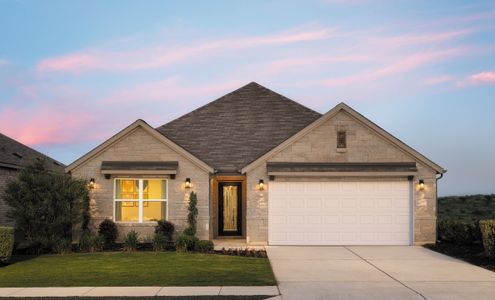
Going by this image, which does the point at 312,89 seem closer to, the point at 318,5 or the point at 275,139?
the point at 275,139

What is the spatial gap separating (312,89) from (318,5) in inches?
376

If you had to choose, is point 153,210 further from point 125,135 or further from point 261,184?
point 261,184

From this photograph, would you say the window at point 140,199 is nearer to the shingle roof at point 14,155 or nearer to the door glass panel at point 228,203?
Result: the shingle roof at point 14,155

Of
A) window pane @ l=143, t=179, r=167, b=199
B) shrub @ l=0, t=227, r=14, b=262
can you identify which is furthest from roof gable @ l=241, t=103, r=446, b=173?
shrub @ l=0, t=227, r=14, b=262

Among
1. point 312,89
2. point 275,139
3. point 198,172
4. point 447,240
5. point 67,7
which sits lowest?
point 447,240

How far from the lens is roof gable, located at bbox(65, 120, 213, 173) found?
20.1 metres

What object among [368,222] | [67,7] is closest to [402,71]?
[368,222]

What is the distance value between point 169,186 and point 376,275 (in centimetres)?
968

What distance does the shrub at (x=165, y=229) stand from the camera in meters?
19.5

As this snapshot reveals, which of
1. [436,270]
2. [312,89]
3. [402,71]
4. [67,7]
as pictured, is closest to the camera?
[436,270]

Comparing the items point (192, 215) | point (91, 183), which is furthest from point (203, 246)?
point (91, 183)

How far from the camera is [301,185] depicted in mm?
20062

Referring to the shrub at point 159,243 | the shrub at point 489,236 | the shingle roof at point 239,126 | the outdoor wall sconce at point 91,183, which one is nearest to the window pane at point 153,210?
the outdoor wall sconce at point 91,183

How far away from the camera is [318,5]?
20000mm
